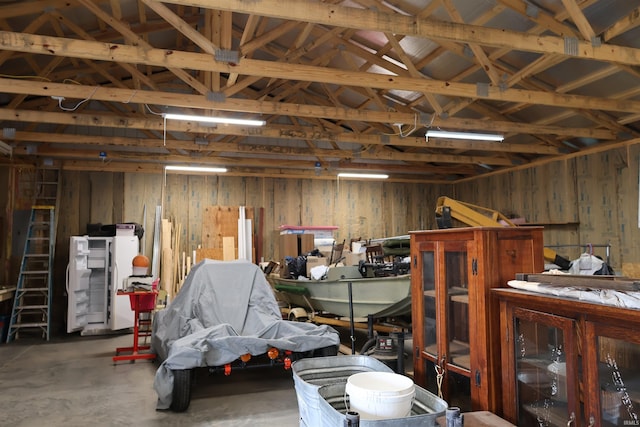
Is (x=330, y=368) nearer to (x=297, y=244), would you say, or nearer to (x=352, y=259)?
(x=352, y=259)

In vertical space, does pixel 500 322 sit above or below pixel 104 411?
above

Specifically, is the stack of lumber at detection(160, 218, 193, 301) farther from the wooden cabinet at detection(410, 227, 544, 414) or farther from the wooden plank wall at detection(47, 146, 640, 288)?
the wooden cabinet at detection(410, 227, 544, 414)

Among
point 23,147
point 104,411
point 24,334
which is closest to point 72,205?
point 23,147

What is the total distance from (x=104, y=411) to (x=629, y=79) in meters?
8.40

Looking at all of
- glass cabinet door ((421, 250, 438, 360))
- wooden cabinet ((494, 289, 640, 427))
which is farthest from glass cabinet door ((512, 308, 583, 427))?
glass cabinet door ((421, 250, 438, 360))

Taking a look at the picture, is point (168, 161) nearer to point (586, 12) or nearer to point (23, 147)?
point (23, 147)

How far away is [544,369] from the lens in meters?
2.56

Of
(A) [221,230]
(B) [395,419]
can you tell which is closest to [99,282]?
(A) [221,230]

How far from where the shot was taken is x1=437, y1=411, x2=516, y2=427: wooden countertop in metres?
2.47

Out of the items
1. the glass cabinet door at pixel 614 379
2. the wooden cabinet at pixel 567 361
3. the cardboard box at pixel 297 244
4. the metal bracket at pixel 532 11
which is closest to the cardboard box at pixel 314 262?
the cardboard box at pixel 297 244

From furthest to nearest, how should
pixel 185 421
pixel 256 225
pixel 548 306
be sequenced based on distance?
pixel 256 225, pixel 185 421, pixel 548 306

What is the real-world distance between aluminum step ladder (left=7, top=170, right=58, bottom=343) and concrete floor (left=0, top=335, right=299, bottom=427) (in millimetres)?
1790

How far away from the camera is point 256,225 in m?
11.6

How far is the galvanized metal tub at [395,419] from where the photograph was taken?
226cm
